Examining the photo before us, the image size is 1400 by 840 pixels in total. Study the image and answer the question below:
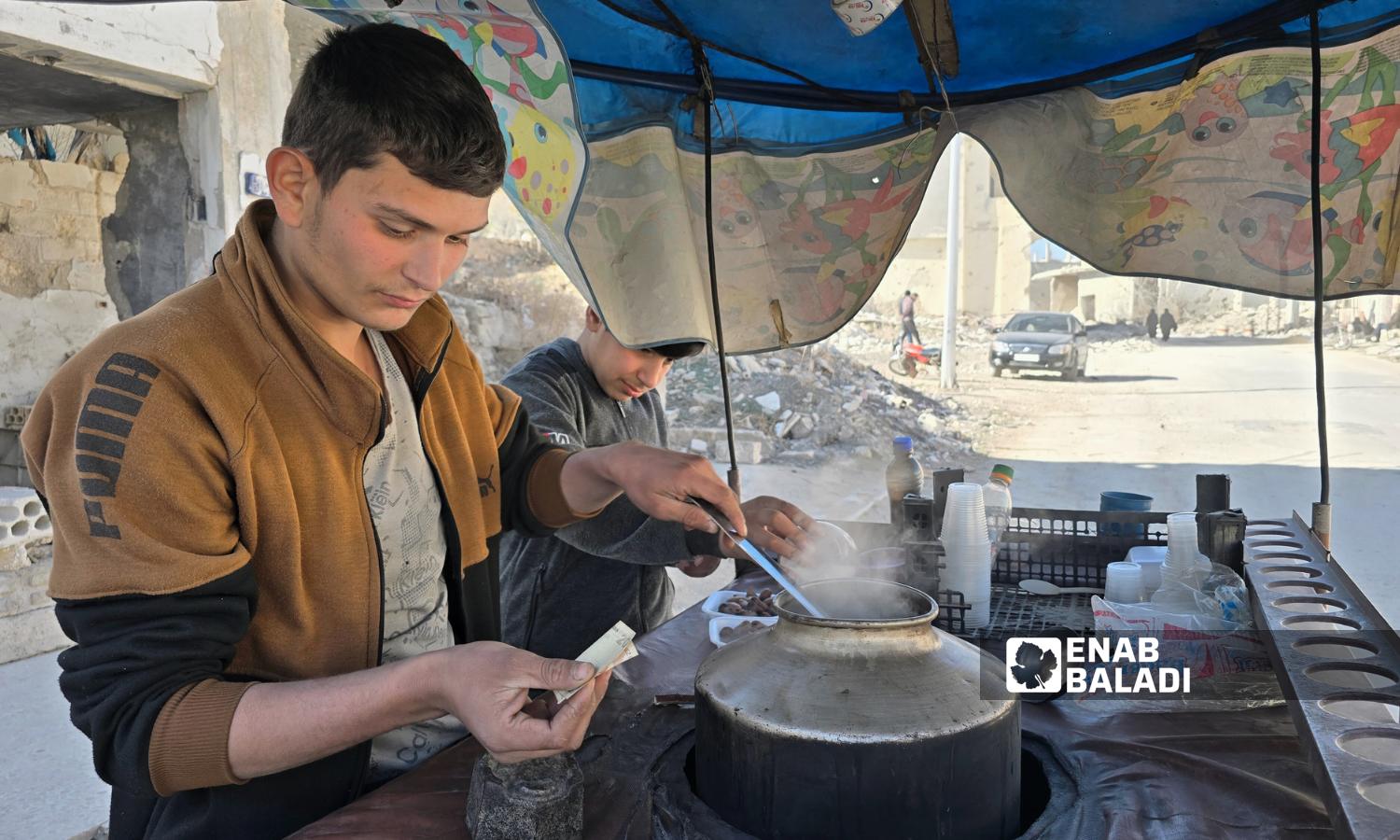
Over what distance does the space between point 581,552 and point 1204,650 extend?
1710 mm

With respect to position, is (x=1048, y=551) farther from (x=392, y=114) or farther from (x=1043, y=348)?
(x=1043, y=348)

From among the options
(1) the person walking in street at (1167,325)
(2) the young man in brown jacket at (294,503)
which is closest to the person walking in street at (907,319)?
(1) the person walking in street at (1167,325)

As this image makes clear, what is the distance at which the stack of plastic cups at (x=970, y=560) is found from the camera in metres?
2.29

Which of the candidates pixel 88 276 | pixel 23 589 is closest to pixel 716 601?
pixel 23 589

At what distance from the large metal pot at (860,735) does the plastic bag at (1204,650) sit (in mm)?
607

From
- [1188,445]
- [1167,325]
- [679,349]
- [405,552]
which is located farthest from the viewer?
[1167,325]

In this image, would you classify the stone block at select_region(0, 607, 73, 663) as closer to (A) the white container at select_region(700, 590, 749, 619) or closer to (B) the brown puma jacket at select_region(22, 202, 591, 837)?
(A) the white container at select_region(700, 590, 749, 619)

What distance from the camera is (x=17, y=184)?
18.1 ft

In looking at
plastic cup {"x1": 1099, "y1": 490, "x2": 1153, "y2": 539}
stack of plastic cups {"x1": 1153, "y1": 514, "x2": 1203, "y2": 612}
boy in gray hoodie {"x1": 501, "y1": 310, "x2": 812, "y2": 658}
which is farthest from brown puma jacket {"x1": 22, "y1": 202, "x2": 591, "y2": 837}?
plastic cup {"x1": 1099, "y1": 490, "x2": 1153, "y2": 539}

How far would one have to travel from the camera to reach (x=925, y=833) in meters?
1.30

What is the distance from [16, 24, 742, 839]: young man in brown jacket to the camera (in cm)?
126

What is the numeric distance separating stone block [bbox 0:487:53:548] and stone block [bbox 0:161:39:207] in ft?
5.69

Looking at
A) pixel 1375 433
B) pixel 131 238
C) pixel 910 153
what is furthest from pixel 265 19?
pixel 1375 433

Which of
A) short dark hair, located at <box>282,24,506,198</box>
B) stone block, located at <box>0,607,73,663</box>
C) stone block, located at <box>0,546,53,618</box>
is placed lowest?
stone block, located at <box>0,607,73,663</box>
